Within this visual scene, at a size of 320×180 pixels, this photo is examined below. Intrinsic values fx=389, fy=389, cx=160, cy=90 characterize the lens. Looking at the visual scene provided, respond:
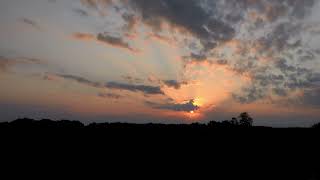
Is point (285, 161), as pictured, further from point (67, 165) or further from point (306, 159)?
point (67, 165)

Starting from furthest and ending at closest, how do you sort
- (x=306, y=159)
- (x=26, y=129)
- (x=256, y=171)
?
(x=306, y=159), (x=256, y=171), (x=26, y=129)

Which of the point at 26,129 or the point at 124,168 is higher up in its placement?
the point at 26,129

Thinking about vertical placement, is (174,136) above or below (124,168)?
above

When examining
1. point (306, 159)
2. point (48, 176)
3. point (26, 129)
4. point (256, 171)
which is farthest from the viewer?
point (306, 159)

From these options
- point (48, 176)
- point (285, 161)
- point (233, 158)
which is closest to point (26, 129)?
point (48, 176)

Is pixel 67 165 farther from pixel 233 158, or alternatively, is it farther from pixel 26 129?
pixel 233 158

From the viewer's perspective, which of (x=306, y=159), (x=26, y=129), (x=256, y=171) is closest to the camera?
(x=26, y=129)

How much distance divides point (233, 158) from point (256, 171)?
21.6 inches

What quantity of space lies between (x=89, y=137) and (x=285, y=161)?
13.9ft

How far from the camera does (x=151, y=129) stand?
26.8ft

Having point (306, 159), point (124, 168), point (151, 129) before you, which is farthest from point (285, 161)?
point (124, 168)

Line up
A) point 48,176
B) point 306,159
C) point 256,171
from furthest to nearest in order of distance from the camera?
point 306,159 < point 256,171 < point 48,176

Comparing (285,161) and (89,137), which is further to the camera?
(285,161)

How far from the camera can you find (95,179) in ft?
23.0
